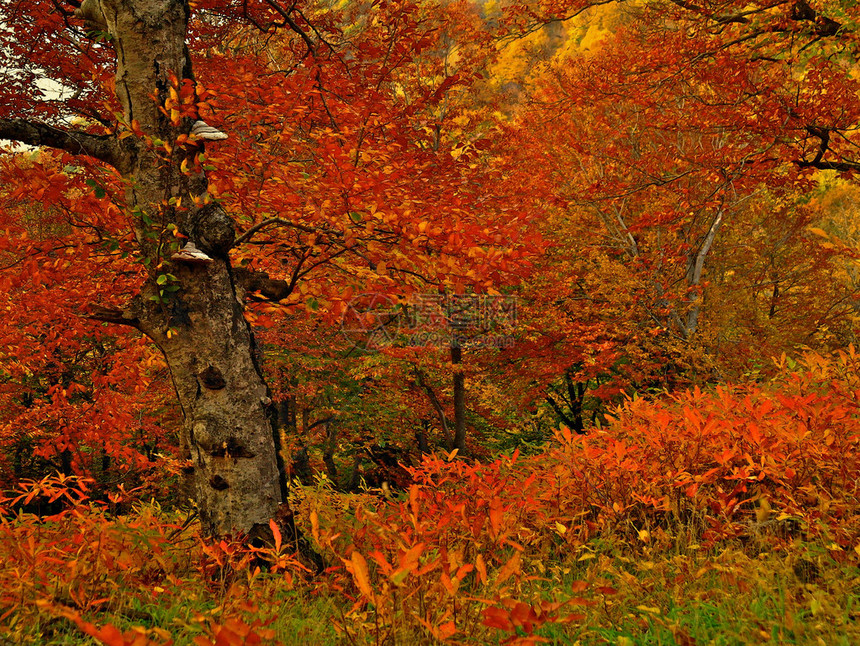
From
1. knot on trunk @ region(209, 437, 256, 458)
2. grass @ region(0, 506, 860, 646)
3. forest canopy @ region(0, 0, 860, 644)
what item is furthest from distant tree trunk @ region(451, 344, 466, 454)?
grass @ region(0, 506, 860, 646)

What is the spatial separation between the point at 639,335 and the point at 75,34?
1129 cm

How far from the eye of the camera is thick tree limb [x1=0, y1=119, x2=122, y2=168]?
11.0ft

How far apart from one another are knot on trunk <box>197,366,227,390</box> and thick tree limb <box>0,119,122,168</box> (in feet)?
5.75

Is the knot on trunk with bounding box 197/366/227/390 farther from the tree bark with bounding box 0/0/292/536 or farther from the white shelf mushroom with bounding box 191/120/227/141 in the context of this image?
the white shelf mushroom with bounding box 191/120/227/141

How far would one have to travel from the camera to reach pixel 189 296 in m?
3.48

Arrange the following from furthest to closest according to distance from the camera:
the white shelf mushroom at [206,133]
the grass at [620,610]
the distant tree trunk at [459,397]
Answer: the distant tree trunk at [459,397] → the white shelf mushroom at [206,133] → the grass at [620,610]

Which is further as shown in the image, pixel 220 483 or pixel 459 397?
pixel 459 397

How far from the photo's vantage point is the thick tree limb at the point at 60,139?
3.36m

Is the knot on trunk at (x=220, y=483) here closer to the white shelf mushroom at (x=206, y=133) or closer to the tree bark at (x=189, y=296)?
the tree bark at (x=189, y=296)

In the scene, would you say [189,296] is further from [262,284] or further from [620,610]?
[620,610]

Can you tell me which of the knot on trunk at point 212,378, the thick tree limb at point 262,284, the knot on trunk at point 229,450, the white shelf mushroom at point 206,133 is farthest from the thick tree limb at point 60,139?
the knot on trunk at point 229,450

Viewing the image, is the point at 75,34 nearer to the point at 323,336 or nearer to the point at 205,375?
the point at 205,375

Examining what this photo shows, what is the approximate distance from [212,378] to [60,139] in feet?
6.76

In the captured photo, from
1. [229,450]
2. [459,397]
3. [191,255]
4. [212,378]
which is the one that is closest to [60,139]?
[191,255]
